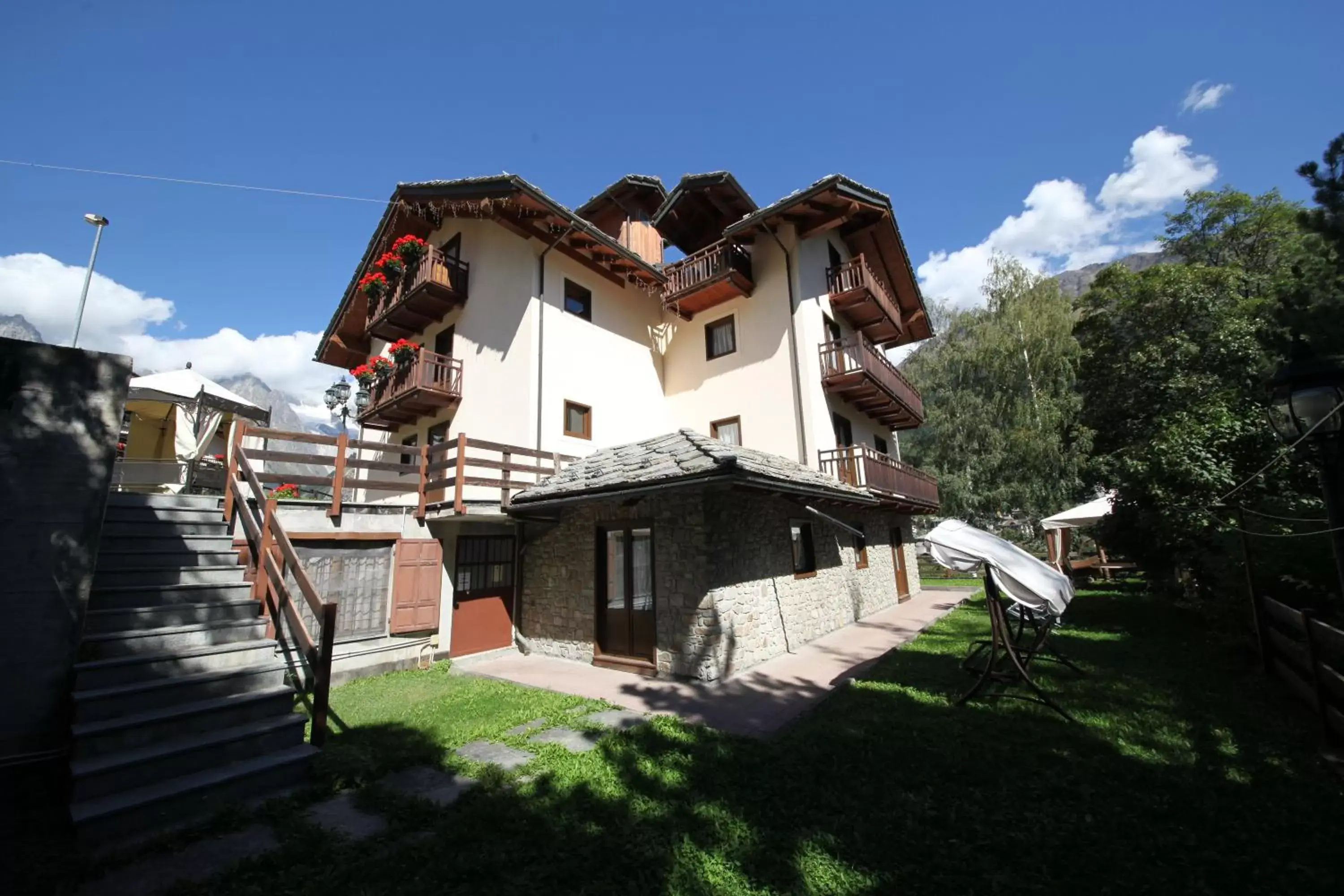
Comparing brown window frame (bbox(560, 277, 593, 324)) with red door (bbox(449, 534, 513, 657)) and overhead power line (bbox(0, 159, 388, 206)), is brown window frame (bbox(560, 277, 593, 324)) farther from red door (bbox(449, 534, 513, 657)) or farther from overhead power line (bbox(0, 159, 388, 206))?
red door (bbox(449, 534, 513, 657))

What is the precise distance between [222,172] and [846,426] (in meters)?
15.4

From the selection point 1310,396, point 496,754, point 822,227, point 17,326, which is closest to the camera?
point 1310,396

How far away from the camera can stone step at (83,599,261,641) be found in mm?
4512

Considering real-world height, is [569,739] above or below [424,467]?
below

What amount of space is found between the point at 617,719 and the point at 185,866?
3.78m

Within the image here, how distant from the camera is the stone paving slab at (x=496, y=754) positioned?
15.8 ft

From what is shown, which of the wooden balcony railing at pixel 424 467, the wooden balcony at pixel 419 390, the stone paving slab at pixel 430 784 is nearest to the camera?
the stone paving slab at pixel 430 784

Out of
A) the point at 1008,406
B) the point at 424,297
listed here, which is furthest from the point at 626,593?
the point at 1008,406

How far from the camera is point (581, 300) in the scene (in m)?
13.7

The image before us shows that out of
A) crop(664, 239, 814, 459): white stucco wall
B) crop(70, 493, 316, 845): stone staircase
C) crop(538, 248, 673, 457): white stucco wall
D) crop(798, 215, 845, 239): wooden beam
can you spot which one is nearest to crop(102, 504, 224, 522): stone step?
crop(70, 493, 316, 845): stone staircase

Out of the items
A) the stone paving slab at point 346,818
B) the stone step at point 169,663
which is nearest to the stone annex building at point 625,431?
the stone step at point 169,663

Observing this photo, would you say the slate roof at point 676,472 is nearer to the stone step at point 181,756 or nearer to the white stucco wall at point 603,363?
the white stucco wall at point 603,363

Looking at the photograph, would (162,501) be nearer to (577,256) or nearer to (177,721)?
(177,721)

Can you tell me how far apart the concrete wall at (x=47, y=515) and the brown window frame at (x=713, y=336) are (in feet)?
39.9
